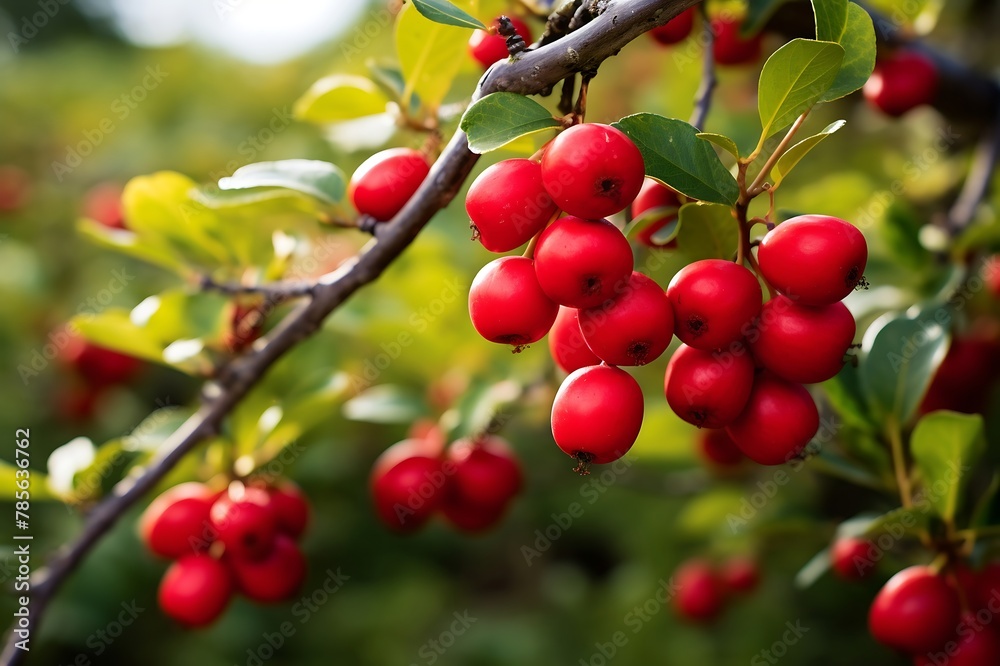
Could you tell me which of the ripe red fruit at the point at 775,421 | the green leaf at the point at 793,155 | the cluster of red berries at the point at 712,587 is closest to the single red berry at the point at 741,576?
the cluster of red berries at the point at 712,587

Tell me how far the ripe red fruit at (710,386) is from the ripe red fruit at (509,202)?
0.30 metres

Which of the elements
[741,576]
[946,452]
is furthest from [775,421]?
[741,576]

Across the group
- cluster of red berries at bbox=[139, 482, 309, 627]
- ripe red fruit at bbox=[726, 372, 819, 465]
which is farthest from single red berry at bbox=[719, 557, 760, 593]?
ripe red fruit at bbox=[726, 372, 819, 465]

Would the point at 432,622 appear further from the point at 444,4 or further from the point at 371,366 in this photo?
the point at 444,4

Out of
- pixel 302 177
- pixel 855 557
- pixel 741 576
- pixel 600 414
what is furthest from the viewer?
pixel 741 576

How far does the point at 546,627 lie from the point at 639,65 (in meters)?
2.87

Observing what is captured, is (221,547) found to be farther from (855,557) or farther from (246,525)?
(855,557)

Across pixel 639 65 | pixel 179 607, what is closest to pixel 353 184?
pixel 179 607

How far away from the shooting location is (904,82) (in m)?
2.06

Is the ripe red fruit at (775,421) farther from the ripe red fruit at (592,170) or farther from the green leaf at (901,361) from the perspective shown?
the green leaf at (901,361)

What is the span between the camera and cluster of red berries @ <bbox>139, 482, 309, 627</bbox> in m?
1.84

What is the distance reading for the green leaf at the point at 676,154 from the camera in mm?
1107

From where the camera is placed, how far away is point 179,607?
1837mm

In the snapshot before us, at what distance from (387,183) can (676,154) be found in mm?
554
